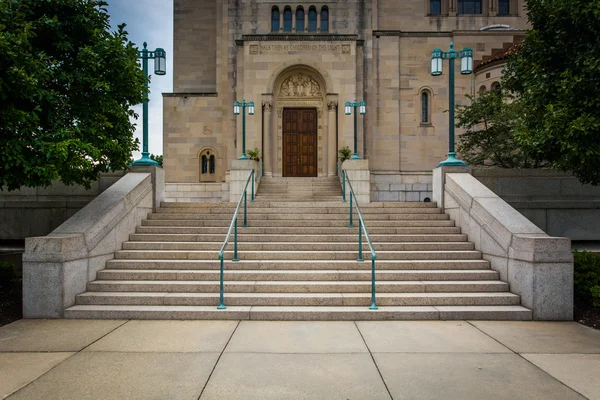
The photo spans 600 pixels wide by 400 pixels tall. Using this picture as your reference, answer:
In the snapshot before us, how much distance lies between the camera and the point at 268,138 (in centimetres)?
2392

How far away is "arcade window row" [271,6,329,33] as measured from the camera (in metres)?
25.5

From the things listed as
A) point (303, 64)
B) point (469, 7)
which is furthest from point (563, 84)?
point (469, 7)

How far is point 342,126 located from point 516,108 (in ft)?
35.6

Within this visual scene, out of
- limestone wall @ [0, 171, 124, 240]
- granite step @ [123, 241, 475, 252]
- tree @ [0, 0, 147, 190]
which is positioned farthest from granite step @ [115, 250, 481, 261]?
limestone wall @ [0, 171, 124, 240]

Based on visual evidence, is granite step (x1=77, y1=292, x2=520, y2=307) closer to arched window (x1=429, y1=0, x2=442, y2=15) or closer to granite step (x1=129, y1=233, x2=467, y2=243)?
granite step (x1=129, y1=233, x2=467, y2=243)

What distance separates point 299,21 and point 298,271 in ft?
72.4

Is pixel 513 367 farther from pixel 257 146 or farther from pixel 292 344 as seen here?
pixel 257 146

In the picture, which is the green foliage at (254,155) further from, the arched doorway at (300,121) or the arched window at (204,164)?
the arched window at (204,164)

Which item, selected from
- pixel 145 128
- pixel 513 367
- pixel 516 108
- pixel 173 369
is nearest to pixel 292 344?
pixel 173 369

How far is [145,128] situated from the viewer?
38.1ft

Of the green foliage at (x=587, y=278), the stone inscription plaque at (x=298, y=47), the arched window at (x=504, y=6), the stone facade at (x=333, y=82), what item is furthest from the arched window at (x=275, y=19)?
the green foliage at (x=587, y=278)

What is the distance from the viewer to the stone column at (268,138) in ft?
77.8

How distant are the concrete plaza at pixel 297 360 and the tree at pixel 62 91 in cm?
301

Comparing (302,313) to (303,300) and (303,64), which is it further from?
(303,64)
